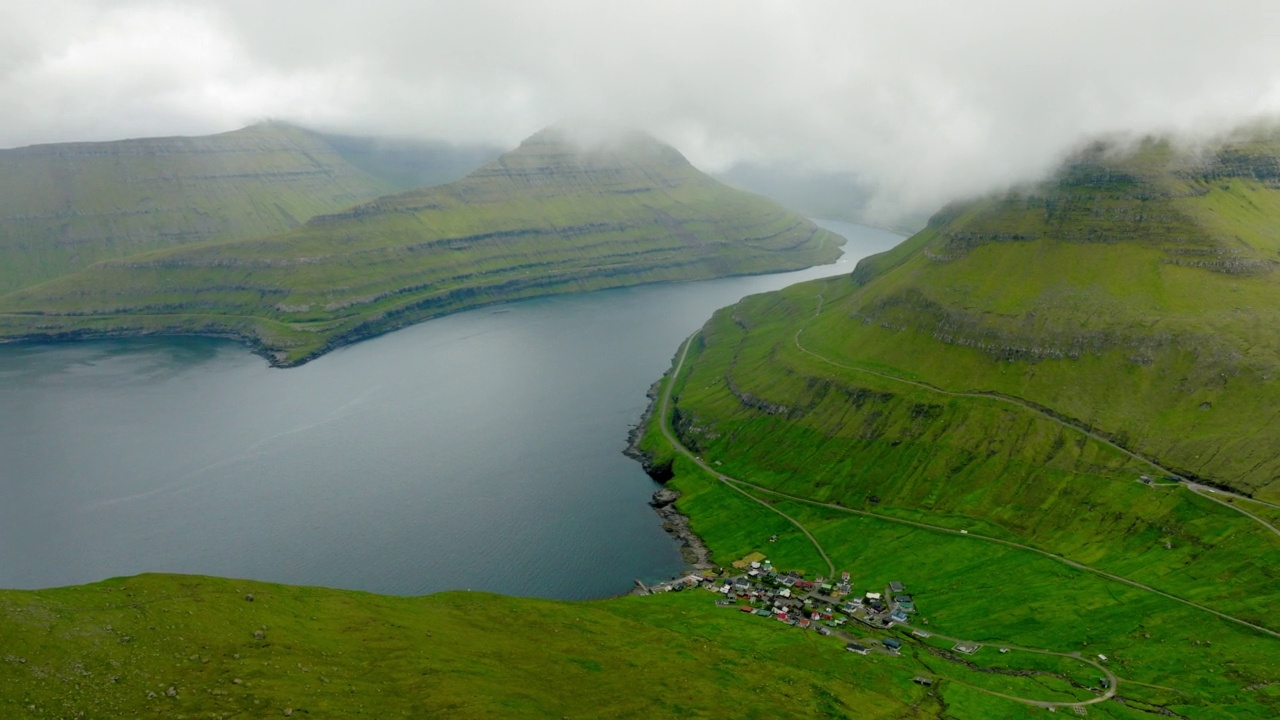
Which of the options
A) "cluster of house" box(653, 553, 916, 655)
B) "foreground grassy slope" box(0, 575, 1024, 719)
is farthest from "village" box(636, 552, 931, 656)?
"foreground grassy slope" box(0, 575, 1024, 719)

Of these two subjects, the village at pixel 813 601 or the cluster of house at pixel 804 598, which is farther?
the cluster of house at pixel 804 598

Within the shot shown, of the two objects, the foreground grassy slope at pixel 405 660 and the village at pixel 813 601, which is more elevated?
the foreground grassy slope at pixel 405 660

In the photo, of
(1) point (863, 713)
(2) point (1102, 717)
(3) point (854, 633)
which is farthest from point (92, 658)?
(2) point (1102, 717)

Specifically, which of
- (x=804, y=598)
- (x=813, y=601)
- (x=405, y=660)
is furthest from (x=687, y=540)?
(x=405, y=660)

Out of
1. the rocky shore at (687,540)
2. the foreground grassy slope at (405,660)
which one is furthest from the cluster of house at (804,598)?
the foreground grassy slope at (405,660)

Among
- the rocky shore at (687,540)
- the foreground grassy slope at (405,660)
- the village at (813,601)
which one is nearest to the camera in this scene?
the foreground grassy slope at (405,660)

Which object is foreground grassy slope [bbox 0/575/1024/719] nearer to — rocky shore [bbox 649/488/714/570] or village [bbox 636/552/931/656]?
village [bbox 636/552/931/656]

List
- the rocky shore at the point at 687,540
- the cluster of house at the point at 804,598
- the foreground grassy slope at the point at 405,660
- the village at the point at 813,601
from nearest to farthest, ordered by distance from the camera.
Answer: the foreground grassy slope at the point at 405,660 < the village at the point at 813,601 < the cluster of house at the point at 804,598 < the rocky shore at the point at 687,540

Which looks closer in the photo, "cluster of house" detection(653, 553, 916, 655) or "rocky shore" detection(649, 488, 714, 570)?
"cluster of house" detection(653, 553, 916, 655)

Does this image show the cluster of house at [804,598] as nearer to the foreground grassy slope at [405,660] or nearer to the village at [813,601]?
the village at [813,601]

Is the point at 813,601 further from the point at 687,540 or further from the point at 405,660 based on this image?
the point at 405,660
